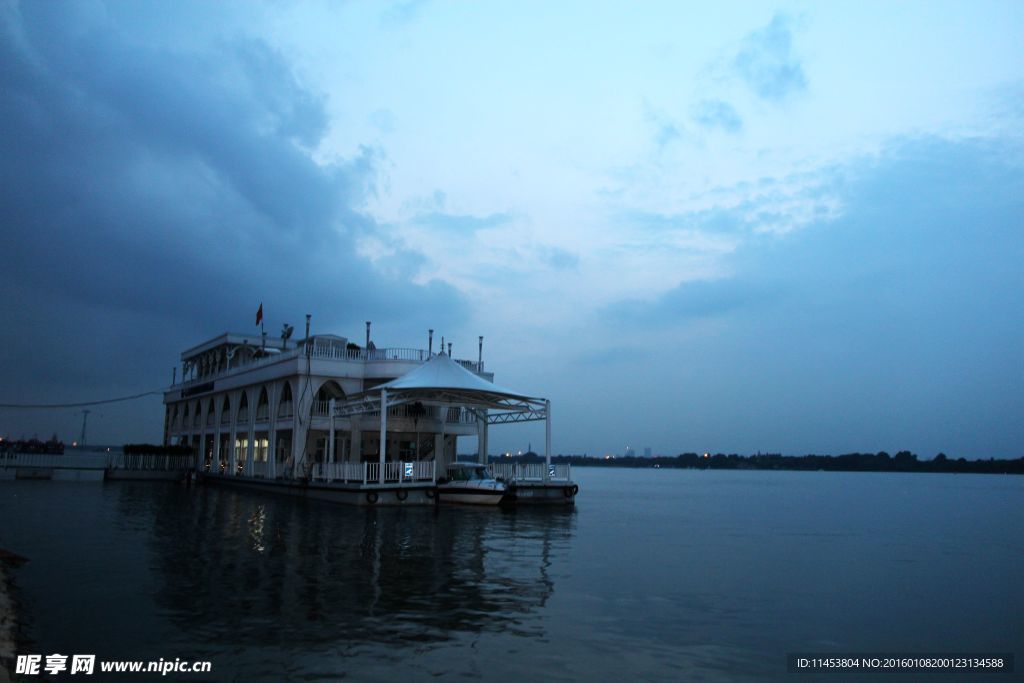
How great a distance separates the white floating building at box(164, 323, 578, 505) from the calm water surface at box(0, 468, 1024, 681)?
6.92m

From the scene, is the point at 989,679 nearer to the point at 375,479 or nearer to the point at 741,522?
the point at 741,522

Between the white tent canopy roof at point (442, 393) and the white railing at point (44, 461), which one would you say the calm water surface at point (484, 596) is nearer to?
the white tent canopy roof at point (442, 393)

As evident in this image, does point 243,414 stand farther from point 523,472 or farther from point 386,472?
point 523,472

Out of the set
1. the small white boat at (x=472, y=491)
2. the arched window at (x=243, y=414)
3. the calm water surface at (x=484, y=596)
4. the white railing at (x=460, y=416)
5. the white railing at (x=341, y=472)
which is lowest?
the calm water surface at (x=484, y=596)

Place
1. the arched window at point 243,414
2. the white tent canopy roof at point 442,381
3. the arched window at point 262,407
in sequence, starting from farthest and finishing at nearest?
the arched window at point 243,414 → the arched window at point 262,407 → the white tent canopy roof at point 442,381

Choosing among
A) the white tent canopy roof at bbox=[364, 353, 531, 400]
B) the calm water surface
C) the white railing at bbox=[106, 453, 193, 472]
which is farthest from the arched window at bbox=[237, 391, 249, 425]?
the calm water surface

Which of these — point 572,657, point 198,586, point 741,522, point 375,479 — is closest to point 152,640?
point 198,586

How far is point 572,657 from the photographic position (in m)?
8.63

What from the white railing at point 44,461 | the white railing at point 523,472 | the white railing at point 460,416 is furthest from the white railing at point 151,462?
the white railing at point 523,472

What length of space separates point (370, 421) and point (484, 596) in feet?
82.0

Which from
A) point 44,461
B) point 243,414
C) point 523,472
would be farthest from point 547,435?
point 44,461

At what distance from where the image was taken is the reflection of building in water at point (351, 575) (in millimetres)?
9727

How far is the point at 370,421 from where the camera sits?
3606cm

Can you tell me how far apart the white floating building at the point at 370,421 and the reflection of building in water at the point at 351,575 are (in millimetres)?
6236
